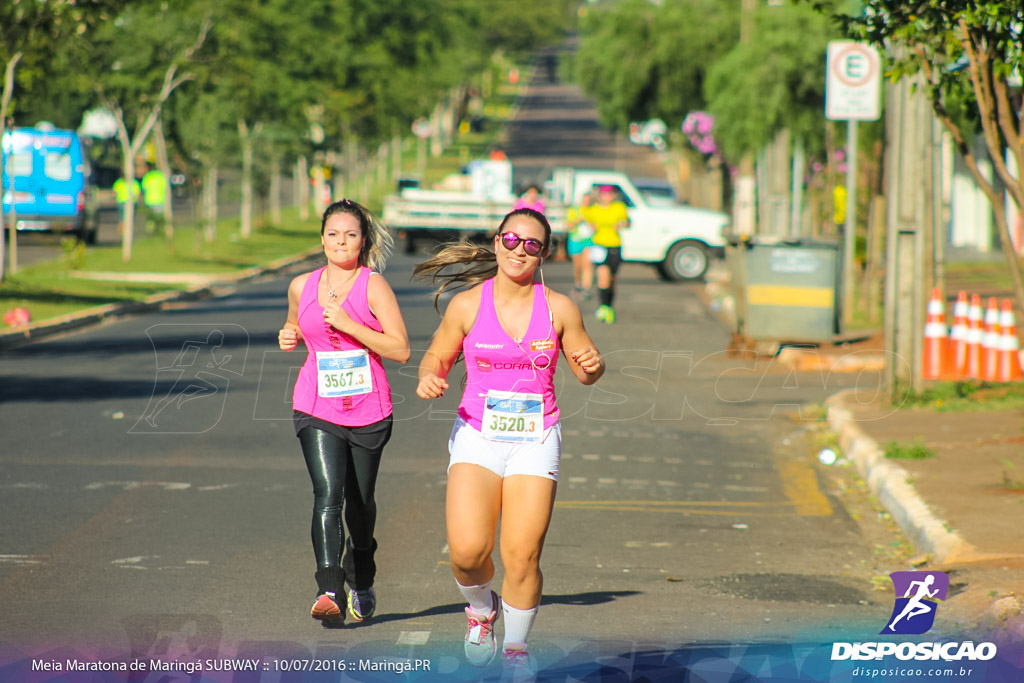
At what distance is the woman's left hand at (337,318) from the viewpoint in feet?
21.2

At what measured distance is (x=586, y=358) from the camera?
5.86m

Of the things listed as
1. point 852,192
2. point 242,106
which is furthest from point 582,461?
point 242,106

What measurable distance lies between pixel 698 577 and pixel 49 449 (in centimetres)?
528

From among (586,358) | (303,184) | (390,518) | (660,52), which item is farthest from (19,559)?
Result: (303,184)

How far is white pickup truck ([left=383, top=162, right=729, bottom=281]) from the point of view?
106 ft

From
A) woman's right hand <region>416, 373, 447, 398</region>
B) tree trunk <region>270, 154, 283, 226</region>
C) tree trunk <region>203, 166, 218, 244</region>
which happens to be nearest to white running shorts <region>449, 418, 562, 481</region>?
woman's right hand <region>416, 373, 447, 398</region>

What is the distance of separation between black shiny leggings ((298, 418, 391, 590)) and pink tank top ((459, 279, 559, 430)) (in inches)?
34.8

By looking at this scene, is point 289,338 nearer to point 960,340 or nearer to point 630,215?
point 960,340

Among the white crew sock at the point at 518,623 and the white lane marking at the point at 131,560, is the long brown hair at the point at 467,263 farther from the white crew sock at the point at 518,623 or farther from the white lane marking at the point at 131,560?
the white lane marking at the point at 131,560

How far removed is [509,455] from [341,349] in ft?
3.65

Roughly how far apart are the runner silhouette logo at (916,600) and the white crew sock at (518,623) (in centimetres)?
183

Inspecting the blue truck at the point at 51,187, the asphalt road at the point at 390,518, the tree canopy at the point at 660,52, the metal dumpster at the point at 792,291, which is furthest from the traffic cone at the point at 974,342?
the tree canopy at the point at 660,52

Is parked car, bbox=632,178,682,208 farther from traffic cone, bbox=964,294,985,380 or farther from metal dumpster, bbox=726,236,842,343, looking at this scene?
traffic cone, bbox=964,294,985,380

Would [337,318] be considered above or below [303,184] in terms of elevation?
below
